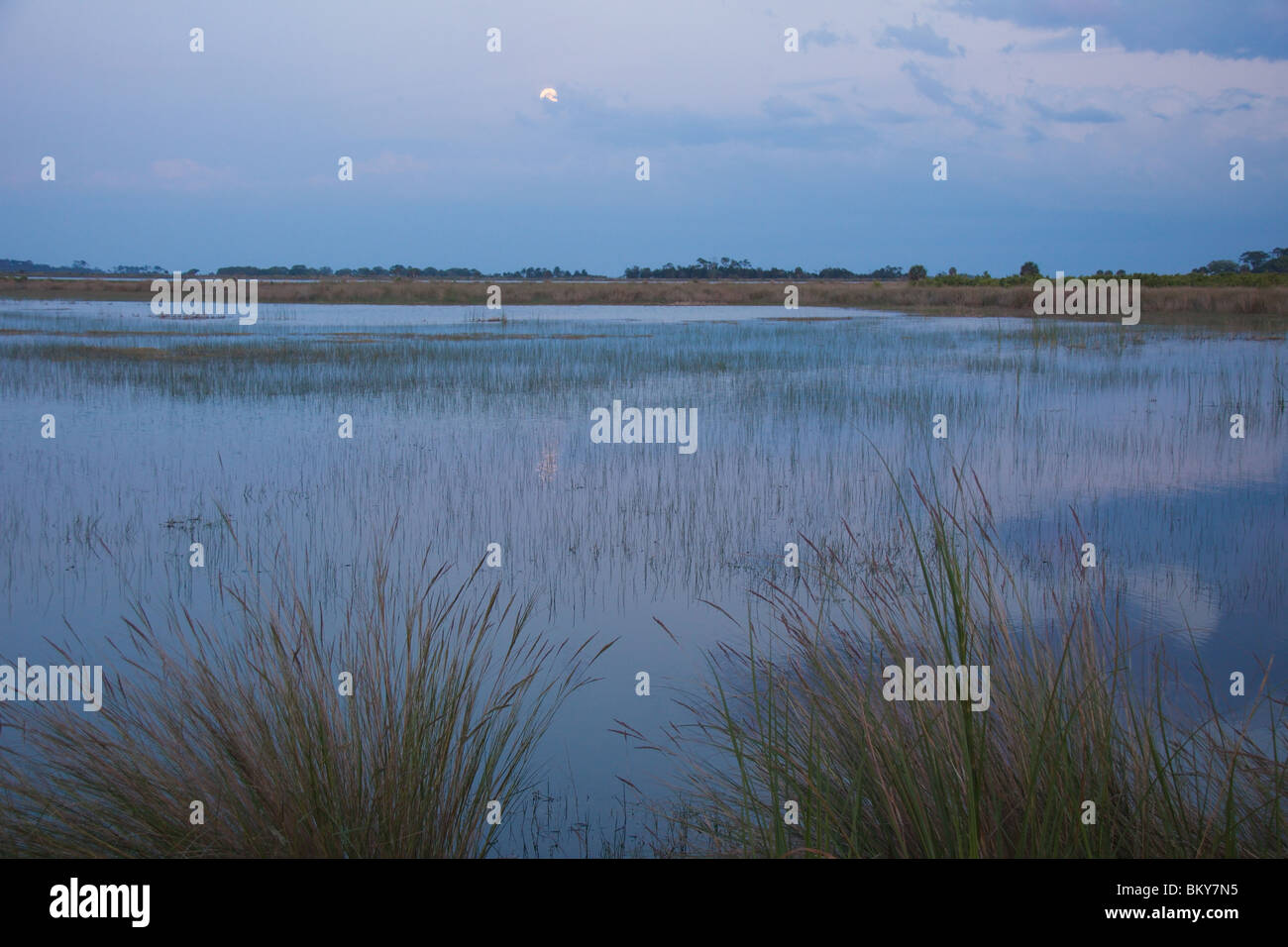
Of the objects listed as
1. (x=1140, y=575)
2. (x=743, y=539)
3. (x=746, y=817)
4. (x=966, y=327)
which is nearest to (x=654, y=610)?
(x=743, y=539)

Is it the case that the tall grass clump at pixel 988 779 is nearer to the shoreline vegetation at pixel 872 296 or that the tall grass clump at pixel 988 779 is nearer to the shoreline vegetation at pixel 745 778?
the shoreline vegetation at pixel 745 778

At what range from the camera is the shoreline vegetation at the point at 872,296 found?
87.9 feet

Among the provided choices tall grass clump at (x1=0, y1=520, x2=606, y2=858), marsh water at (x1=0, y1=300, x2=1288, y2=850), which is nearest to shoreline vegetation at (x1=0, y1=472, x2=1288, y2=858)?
tall grass clump at (x1=0, y1=520, x2=606, y2=858)

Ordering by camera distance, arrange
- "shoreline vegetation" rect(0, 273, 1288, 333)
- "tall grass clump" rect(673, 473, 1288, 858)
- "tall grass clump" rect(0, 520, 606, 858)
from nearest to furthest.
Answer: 1. "tall grass clump" rect(673, 473, 1288, 858)
2. "tall grass clump" rect(0, 520, 606, 858)
3. "shoreline vegetation" rect(0, 273, 1288, 333)

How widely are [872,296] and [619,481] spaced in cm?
3850

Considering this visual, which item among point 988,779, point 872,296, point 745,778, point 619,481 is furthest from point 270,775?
point 872,296

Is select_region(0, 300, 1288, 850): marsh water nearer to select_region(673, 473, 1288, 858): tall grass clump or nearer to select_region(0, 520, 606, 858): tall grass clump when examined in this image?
select_region(673, 473, 1288, 858): tall grass clump

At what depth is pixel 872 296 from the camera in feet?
144

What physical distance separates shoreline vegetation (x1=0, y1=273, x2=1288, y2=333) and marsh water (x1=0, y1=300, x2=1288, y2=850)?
12.4 meters

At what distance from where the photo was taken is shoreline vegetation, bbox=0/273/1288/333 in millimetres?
26797

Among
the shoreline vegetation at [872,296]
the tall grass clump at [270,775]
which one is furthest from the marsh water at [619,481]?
the shoreline vegetation at [872,296]

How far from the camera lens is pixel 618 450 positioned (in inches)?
360
